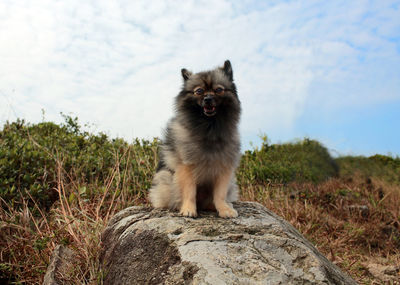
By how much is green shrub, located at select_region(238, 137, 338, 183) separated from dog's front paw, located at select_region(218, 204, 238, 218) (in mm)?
5007

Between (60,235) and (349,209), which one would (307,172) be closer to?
(349,209)

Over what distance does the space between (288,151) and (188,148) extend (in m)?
9.55

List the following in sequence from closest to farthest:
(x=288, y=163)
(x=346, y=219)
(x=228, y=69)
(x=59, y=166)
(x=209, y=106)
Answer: (x=209, y=106), (x=228, y=69), (x=59, y=166), (x=346, y=219), (x=288, y=163)

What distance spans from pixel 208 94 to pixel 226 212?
128cm

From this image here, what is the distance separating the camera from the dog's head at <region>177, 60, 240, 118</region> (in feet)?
13.0

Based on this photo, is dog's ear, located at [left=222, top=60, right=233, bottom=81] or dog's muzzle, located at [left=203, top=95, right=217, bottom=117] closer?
dog's muzzle, located at [left=203, top=95, right=217, bottom=117]

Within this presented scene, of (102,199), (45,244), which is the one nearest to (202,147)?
(102,199)

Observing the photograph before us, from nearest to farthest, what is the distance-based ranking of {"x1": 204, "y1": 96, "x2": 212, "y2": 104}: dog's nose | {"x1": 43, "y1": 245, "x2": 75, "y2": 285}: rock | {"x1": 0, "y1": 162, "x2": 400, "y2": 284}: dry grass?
{"x1": 204, "y1": 96, "x2": 212, "y2": 104}: dog's nose
{"x1": 43, "y1": 245, "x2": 75, "y2": 285}: rock
{"x1": 0, "y1": 162, "x2": 400, "y2": 284}: dry grass

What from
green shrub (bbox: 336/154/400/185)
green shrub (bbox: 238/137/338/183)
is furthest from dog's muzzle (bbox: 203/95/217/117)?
green shrub (bbox: 336/154/400/185)

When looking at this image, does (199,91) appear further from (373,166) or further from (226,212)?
(373,166)

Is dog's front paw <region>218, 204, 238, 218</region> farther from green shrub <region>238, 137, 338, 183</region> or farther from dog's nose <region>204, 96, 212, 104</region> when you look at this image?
green shrub <region>238, 137, 338, 183</region>

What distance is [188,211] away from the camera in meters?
3.79

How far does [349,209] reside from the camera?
28.8ft

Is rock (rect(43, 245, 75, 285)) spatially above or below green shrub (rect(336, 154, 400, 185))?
below
